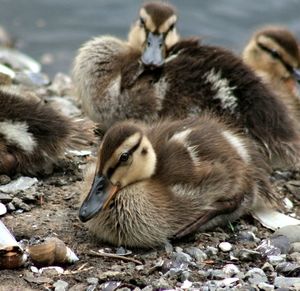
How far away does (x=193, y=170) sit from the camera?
3.83 metres

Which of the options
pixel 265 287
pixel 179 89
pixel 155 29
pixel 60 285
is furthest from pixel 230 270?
pixel 155 29

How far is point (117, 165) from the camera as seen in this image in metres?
3.68

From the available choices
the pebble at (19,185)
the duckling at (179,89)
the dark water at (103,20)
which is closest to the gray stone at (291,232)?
the duckling at (179,89)

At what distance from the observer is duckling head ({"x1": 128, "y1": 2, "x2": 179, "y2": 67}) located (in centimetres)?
507

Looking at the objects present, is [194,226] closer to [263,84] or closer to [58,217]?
[58,217]

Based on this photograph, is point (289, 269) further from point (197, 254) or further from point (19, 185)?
point (19, 185)

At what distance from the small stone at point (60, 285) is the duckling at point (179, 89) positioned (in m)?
1.44

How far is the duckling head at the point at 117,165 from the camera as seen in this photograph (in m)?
3.63

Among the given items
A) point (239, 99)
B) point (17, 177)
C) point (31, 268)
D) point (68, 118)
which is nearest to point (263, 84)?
point (239, 99)

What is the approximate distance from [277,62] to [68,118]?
5.19 ft

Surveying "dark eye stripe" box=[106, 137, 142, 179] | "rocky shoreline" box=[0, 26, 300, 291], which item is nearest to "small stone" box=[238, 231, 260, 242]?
"rocky shoreline" box=[0, 26, 300, 291]

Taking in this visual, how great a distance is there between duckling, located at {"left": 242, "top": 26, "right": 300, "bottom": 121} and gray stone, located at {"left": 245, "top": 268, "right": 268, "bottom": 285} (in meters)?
1.95

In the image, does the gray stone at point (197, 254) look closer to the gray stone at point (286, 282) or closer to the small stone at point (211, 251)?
the small stone at point (211, 251)

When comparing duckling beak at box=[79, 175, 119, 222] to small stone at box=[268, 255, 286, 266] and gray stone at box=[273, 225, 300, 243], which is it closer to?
small stone at box=[268, 255, 286, 266]
